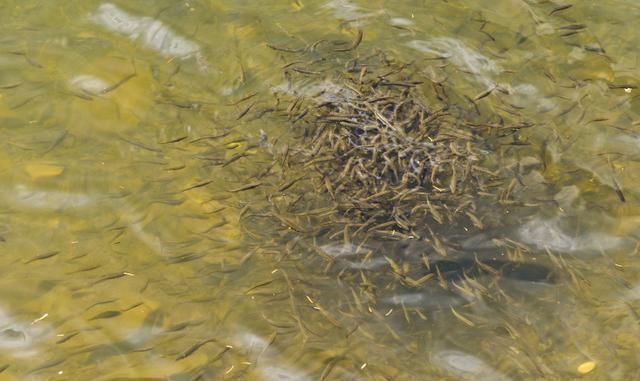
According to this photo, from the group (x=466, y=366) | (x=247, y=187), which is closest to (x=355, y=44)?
(x=247, y=187)

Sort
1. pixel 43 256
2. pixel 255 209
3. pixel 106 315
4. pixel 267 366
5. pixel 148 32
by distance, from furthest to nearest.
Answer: pixel 148 32 < pixel 255 209 < pixel 43 256 < pixel 106 315 < pixel 267 366

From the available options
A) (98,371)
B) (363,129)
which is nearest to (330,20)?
(363,129)

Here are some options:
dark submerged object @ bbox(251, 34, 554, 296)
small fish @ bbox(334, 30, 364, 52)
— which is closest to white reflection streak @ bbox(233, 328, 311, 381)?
dark submerged object @ bbox(251, 34, 554, 296)

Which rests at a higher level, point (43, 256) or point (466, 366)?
point (43, 256)

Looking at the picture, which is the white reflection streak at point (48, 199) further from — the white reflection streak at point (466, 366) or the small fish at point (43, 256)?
the white reflection streak at point (466, 366)

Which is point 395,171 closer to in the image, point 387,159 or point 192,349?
point 387,159

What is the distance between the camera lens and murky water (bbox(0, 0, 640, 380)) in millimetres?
4102

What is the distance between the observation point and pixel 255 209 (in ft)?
15.1

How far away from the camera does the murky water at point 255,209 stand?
13.5 ft

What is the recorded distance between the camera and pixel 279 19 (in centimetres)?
577

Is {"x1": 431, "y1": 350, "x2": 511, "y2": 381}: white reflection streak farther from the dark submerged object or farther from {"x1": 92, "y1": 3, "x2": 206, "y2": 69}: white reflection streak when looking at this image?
{"x1": 92, "y1": 3, "x2": 206, "y2": 69}: white reflection streak

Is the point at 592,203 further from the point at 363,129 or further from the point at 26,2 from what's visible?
the point at 26,2

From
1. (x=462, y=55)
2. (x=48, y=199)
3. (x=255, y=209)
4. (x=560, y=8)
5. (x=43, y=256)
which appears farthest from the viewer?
(x=560, y=8)

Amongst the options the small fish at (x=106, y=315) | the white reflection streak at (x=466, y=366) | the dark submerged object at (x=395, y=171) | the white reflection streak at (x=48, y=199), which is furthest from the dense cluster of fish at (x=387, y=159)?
the white reflection streak at (x=48, y=199)
